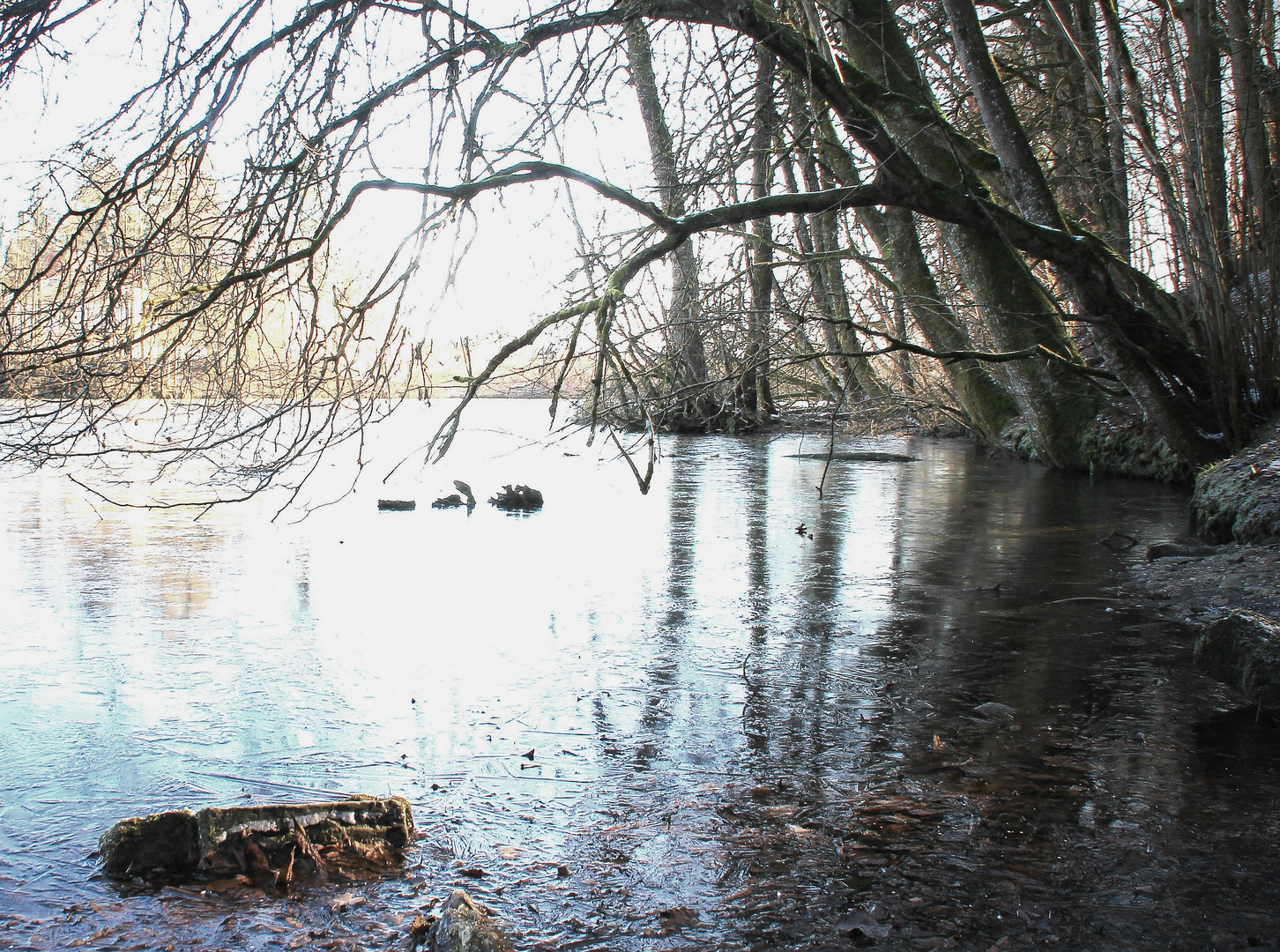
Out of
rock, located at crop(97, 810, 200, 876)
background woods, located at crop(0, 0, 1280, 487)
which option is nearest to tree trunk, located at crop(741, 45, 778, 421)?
background woods, located at crop(0, 0, 1280, 487)

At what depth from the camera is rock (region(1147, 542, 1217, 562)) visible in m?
7.94

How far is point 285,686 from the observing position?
16.7 ft

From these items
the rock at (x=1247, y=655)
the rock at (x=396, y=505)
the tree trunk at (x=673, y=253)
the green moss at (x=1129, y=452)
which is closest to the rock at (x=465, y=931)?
the rock at (x=1247, y=655)

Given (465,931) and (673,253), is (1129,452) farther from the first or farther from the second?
(465,931)

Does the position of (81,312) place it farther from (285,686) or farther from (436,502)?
(436,502)

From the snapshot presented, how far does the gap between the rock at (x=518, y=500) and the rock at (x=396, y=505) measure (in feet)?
3.37

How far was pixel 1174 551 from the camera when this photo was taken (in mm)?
8125

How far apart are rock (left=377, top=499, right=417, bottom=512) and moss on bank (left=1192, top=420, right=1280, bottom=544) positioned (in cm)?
808

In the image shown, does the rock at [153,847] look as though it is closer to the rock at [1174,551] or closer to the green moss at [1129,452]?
the rock at [1174,551]

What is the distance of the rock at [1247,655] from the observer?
15.0 feet

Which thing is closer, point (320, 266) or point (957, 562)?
point (320, 266)

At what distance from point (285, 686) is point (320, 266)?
2.54m

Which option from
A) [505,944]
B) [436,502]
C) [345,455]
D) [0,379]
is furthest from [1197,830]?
[345,455]

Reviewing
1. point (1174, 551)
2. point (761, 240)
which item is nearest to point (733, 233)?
point (761, 240)
